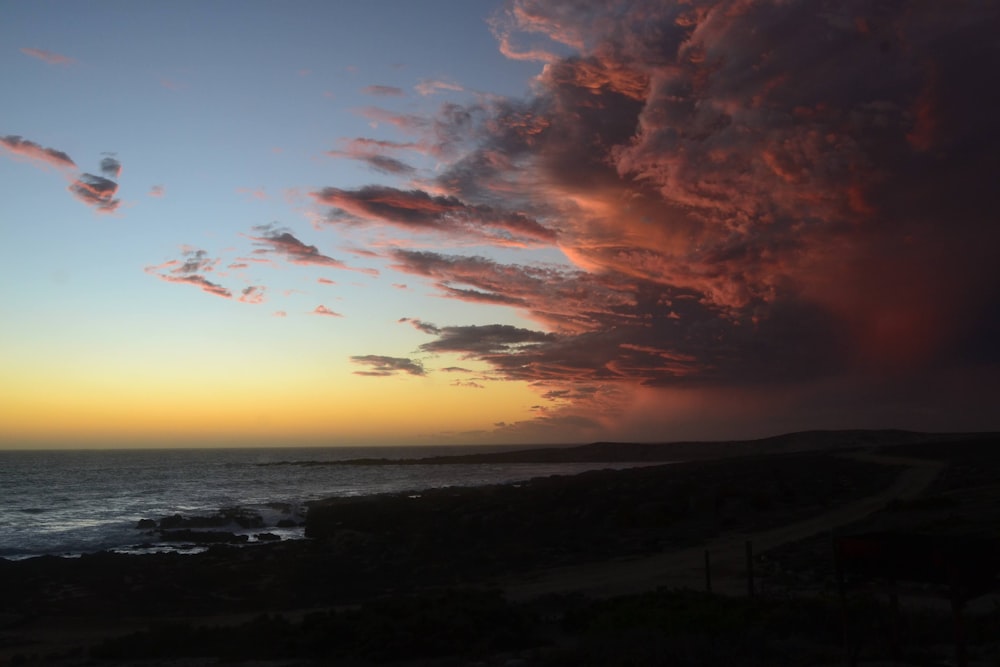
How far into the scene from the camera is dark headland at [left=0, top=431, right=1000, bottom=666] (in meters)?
13.2

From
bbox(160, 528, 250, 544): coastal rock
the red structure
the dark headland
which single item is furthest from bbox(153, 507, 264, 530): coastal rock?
the red structure

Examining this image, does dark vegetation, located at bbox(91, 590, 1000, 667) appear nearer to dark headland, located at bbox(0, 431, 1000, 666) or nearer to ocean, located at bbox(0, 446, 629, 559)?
dark headland, located at bbox(0, 431, 1000, 666)

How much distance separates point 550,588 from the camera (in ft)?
75.6

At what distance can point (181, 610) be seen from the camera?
23.0 m

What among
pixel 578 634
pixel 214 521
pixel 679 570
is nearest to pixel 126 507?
pixel 214 521

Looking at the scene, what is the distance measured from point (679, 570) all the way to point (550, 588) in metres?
4.79

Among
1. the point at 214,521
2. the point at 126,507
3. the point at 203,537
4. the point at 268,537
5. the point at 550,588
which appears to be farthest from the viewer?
the point at 126,507

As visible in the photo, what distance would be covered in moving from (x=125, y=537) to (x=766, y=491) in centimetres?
3858

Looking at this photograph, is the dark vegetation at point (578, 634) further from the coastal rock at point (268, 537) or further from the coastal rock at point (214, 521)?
the coastal rock at point (214, 521)

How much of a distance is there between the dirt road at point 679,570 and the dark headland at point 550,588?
0.54 ft

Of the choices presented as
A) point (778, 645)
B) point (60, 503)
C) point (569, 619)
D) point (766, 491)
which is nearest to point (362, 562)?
point (569, 619)

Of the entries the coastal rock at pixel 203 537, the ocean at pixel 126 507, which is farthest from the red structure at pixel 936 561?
the coastal rock at pixel 203 537

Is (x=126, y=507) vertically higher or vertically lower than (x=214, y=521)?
lower

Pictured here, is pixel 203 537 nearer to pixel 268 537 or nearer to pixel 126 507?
pixel 268 537
